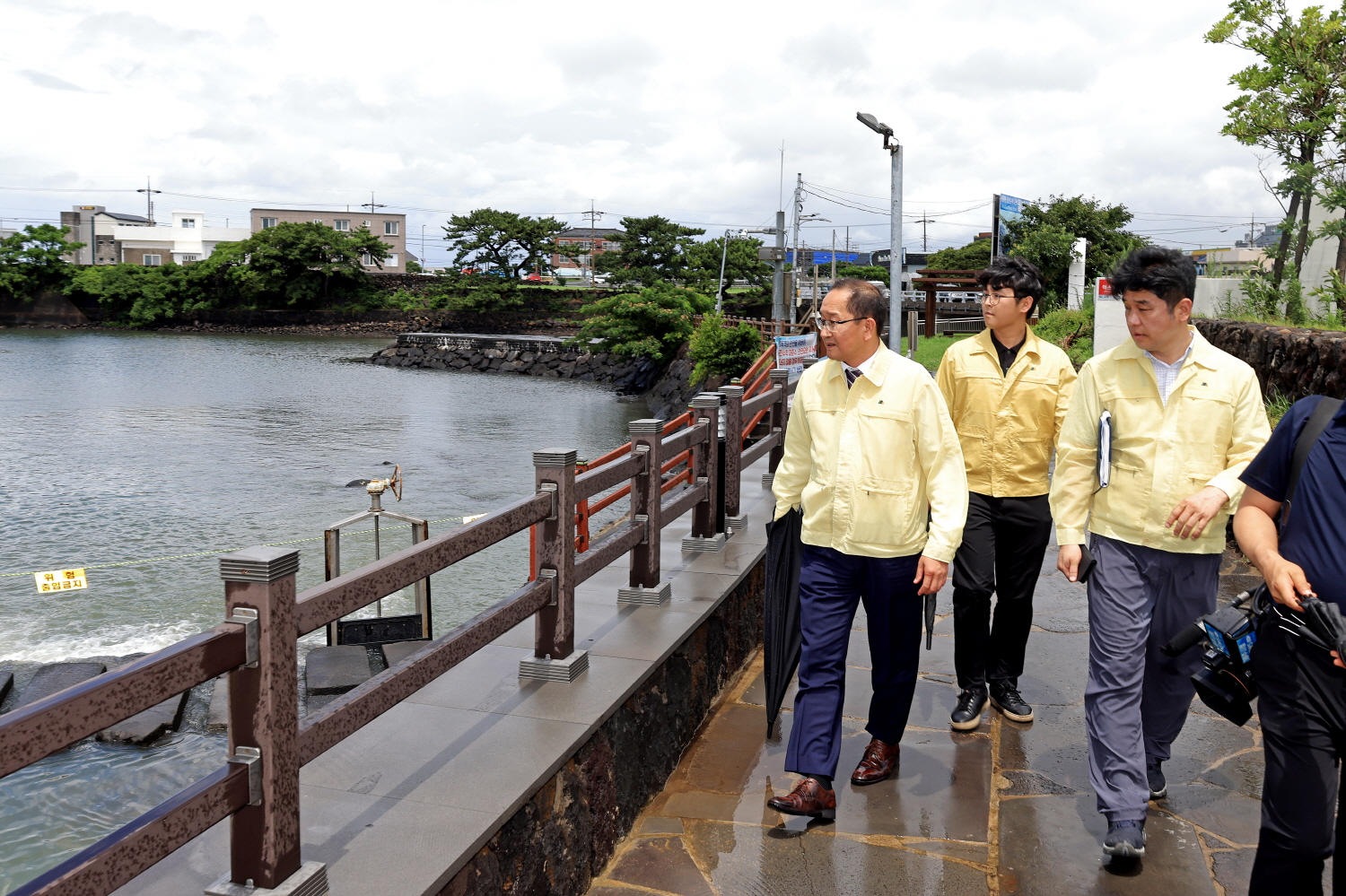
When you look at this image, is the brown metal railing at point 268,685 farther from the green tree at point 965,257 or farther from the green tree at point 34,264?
the green tree at point 34,264

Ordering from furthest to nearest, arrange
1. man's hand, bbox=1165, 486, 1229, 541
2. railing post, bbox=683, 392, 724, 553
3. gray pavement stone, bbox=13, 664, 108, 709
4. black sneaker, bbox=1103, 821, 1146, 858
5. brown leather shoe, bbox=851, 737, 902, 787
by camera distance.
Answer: gray pavement stone, bbox=13, 664, 108, 709 < railing post, bbox=683, 392, 724, 553 < brown leather shoe, bbox=851, 737, 902, 787 < black sneaker, bbox=1103, 821, 1146, 858 < man's hand, bbox=1165, 486, 1229, 541

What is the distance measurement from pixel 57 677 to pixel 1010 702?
6569 mm

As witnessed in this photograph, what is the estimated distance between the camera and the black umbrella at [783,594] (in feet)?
12.1

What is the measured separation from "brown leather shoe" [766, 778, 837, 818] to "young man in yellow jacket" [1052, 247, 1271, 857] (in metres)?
0.83

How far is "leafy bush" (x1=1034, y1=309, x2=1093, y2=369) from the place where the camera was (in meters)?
19.6

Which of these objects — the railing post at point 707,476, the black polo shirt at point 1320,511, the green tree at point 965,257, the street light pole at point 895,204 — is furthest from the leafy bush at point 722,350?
the green tree at point 965,257

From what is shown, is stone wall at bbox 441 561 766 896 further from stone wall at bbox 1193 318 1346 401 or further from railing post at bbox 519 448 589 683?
stone wall at bbox 1193 318 1346 401

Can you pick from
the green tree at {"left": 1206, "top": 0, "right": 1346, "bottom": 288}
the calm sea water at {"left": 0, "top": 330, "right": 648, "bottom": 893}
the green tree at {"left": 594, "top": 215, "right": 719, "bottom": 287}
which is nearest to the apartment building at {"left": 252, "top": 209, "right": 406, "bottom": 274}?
the green tree at {"left": 594, "top": 215, "right": 719, "bottom": 287}

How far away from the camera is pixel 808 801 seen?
3.48 metres

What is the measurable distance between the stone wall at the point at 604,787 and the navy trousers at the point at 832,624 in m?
0.59

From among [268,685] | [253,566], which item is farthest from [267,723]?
[253,566]

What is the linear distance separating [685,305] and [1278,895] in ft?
136

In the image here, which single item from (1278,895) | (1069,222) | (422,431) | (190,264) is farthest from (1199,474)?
(190,264)

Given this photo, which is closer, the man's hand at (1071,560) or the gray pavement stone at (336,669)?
the man's hand at (1071,560)
